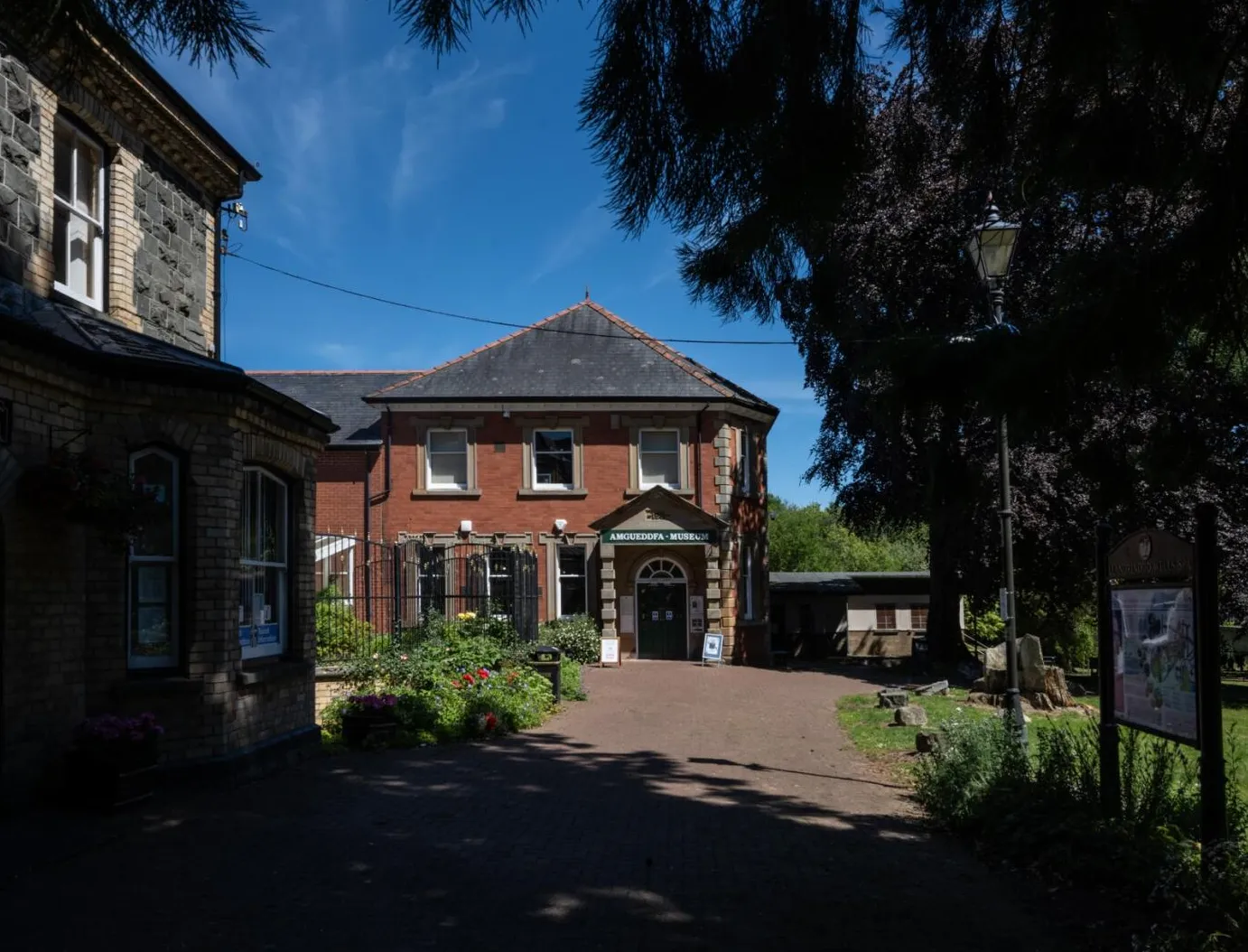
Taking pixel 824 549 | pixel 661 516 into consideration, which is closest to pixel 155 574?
pixel 661 516

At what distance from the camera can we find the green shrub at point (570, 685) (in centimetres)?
1866

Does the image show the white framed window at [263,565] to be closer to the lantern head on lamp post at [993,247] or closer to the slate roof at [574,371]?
the lantern head on lamp post at [993,247]

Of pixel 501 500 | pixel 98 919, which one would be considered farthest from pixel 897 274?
pixel 98 919

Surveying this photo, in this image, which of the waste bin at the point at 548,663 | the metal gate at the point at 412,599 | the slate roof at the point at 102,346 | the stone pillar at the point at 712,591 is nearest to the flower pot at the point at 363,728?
the metal gate at the point at 412,599

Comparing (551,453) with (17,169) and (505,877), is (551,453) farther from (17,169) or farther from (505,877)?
(505,877)

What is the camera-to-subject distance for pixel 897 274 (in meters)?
22.8

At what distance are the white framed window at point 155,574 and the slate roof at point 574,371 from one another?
59.9 ft

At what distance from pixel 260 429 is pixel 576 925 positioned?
21.2 feet

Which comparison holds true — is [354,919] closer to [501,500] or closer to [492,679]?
[492,679]

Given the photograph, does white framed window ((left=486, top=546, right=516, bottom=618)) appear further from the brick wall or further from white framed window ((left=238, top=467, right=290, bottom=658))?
white framed window ((left=238, top=467, right=290, bottom=658))

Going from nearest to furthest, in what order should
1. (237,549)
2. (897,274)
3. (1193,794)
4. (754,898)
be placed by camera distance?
(754,898)
(1193,794)
(237,549)
(897,274)

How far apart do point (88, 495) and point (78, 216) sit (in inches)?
143

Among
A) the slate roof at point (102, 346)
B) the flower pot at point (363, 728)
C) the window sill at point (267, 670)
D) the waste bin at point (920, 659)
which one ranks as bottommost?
the waste bin at point (920, 659)

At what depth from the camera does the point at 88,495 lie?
8562 millimetres
